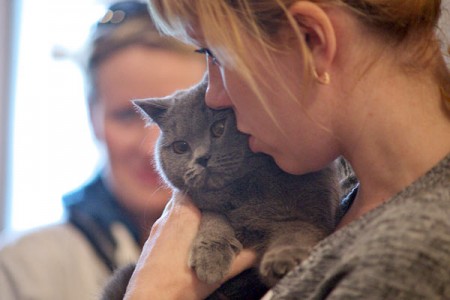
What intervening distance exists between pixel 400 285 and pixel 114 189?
54.5 inches

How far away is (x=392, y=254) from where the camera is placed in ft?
2.48

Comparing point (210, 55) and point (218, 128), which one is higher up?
point (210, 55)

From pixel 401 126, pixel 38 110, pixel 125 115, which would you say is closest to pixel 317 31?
pixel 401 126

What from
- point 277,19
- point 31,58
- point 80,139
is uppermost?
point 277,19

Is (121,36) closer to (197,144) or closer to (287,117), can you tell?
(197,144)

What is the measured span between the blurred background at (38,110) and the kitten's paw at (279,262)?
2.07m

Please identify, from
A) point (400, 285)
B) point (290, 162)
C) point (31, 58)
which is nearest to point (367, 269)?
point (400, 285)

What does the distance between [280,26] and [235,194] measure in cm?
32

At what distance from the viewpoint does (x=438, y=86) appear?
896 mm

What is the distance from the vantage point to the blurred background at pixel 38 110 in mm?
2992

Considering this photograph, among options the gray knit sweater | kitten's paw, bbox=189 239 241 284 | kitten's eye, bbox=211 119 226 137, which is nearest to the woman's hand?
kitten's paw, bbox=189 239 241 284

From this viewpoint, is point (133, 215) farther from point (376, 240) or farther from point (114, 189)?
point (376, 240)

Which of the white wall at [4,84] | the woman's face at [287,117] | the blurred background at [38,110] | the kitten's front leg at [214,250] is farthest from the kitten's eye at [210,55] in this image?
the white wall at [4,84]

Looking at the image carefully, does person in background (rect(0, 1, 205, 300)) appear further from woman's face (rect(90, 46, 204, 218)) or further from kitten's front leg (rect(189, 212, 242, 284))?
kitten's front leg (rect(189, 212, 242, 284))
